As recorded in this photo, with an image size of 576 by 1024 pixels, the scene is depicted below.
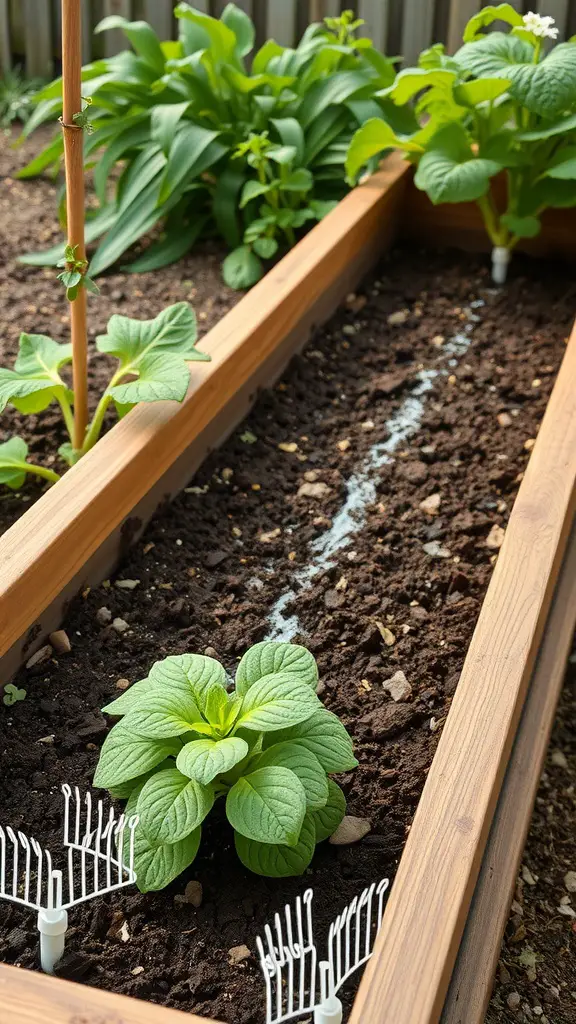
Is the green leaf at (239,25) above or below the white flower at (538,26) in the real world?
below

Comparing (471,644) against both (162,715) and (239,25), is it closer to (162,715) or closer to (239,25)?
(162,715)

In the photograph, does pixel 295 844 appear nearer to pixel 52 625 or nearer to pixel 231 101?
pixel 52 625

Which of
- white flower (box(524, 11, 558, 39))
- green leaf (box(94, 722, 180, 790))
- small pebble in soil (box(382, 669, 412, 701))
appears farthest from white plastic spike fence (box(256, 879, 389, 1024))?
white flower (box(524, 11, 558, 39))

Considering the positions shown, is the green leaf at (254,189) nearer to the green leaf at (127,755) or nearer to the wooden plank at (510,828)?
the wooden plank at (510,828)

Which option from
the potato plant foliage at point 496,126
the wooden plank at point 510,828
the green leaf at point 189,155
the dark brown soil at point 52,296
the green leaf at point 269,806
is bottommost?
the wooden plank at point 510,828

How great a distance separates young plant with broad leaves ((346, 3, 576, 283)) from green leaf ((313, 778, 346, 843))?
153 centimetres

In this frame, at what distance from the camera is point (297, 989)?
4.06ft

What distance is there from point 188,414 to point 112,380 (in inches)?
6.2

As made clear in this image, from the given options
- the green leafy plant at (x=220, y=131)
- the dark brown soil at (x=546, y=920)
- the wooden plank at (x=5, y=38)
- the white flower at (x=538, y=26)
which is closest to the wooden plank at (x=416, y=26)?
the green leafy plant at (x=220, y=131)

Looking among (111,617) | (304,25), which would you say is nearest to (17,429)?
(111,617)

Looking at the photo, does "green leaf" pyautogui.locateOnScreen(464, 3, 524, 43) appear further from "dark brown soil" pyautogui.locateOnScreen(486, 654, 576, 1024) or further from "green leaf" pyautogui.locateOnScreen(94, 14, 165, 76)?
"dark brown soil" pyautogui.locateOnScreen(486, 654, 576, 1024)

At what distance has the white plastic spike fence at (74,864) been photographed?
49.2 inches

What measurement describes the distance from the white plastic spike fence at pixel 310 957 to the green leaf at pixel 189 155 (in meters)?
1.94

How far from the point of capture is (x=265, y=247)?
272 cm
